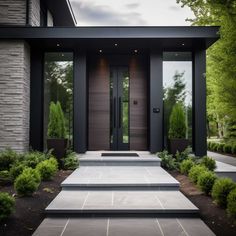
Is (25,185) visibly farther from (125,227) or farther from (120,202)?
(125,227)

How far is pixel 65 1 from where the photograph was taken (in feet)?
41.5

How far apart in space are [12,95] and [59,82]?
1.88 meters

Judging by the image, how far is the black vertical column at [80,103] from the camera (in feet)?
34.5

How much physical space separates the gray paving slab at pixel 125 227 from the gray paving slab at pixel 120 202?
0.13 metres

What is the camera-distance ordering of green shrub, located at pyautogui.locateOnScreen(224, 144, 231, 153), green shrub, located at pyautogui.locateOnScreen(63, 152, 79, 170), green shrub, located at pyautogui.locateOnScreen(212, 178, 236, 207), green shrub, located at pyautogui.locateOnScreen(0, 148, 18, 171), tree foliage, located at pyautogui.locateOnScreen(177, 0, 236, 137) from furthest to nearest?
green shrub, located at pyautogui.locateOnScreen(224, 144, 231, 153)
green shrub, located at pyautogui.locateOnScreen(63, 152, 79, 170)
green shrub, located at pyautogui.locateOnScreen(0, 148, 18, 171)
tree foliage, located at pyautogui.locateOnScreen(177, 0, 236, 137)
green shrub, located at pyautogui.locateOnScreen(212, 178, 236, 207)

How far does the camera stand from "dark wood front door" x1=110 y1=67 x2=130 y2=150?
451 inches

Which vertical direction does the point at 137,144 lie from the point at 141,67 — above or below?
below

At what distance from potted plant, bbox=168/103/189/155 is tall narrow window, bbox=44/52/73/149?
11.1 ft

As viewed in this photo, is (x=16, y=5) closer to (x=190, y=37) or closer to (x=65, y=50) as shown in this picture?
(x=65, y=50)

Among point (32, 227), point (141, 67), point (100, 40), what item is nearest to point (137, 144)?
point (141, 67)

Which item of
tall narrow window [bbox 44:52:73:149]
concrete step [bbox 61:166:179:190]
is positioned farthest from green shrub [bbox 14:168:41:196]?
tall narrow window [bbox 44:52:73:149]

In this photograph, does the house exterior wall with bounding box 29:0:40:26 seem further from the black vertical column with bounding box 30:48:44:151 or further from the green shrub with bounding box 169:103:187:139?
the green shrub with bounding box 169:103:187:139

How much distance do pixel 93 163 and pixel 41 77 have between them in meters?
3.73

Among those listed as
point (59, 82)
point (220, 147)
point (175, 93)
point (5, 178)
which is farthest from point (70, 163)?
point (220, 147)
